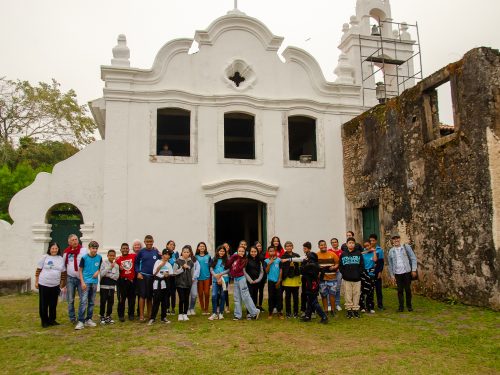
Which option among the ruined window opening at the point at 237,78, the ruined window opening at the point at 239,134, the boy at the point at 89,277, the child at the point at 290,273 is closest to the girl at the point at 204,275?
the child at the point at 290,273

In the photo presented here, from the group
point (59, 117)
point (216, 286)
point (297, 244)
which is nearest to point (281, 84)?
point (297, 244)

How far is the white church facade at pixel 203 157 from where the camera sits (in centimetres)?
1288

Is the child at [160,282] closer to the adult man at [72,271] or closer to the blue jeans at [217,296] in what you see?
the blue jeans at [217,296]

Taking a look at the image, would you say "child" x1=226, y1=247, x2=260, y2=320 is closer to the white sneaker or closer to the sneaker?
the sneaker

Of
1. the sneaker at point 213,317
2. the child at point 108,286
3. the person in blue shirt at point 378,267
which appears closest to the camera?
the child at point 108,286

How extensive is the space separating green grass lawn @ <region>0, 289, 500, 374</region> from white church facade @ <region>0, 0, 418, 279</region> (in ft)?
14.7

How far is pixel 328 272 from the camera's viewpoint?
336 inches

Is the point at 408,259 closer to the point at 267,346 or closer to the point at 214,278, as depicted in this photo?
the point at 214,278

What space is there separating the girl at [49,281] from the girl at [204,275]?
2.56 meters

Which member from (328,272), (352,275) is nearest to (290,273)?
(328,272)

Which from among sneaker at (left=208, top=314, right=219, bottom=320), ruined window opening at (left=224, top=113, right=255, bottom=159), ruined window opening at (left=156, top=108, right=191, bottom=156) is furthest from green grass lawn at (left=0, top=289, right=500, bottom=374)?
ruined window opening at (left=156, top=108, right=191, bottom=156)

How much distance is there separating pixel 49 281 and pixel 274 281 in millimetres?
4054

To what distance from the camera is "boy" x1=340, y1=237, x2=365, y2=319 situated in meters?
8.46

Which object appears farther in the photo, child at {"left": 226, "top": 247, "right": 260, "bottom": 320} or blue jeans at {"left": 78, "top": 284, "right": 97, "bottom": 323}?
child at {"left": 226, "top": 247, "right": 260, "bottom": 320}
